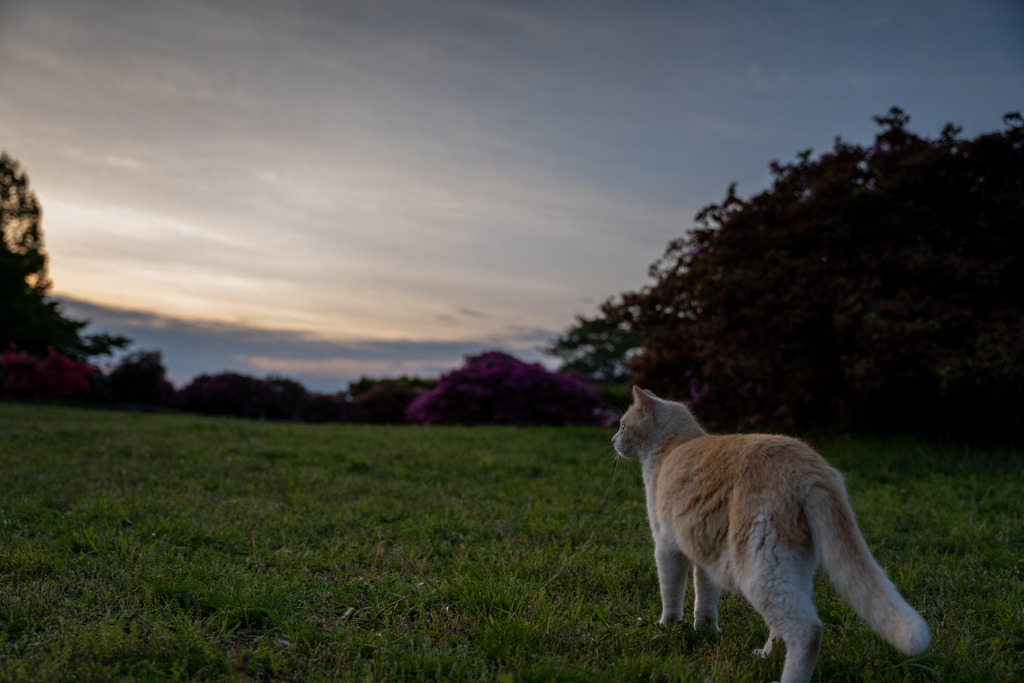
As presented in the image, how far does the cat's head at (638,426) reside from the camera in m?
3.67

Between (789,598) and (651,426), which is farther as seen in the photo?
(651,426)

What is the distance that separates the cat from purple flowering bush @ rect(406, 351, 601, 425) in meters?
11.5

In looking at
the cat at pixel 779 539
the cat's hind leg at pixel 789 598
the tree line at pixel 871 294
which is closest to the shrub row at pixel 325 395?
the tree line at pixel 871 294

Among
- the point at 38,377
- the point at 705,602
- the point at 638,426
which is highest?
the point at 638,426

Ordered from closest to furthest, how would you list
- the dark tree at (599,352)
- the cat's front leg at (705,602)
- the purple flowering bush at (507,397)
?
1. the cat's front leg at (705,602)
2. the purple flowering bush at (507,397)
3. the dark tree at (599,352)

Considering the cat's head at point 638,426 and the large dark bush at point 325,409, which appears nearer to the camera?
the cat's head at point 638,426

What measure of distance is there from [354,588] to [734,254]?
860 centimetres

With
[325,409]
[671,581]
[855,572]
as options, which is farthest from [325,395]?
[855,572]

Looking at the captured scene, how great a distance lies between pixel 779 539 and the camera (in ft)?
8.00

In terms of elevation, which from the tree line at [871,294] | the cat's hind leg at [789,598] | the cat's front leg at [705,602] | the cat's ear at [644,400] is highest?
the tree line at [871,294]

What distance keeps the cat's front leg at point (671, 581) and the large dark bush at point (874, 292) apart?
599 centimetres

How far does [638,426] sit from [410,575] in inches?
65.2

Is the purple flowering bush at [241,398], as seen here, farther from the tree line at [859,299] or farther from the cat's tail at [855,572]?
the cat's tail at [855,572]

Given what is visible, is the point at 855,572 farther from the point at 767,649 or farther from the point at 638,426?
the point at 638,426
